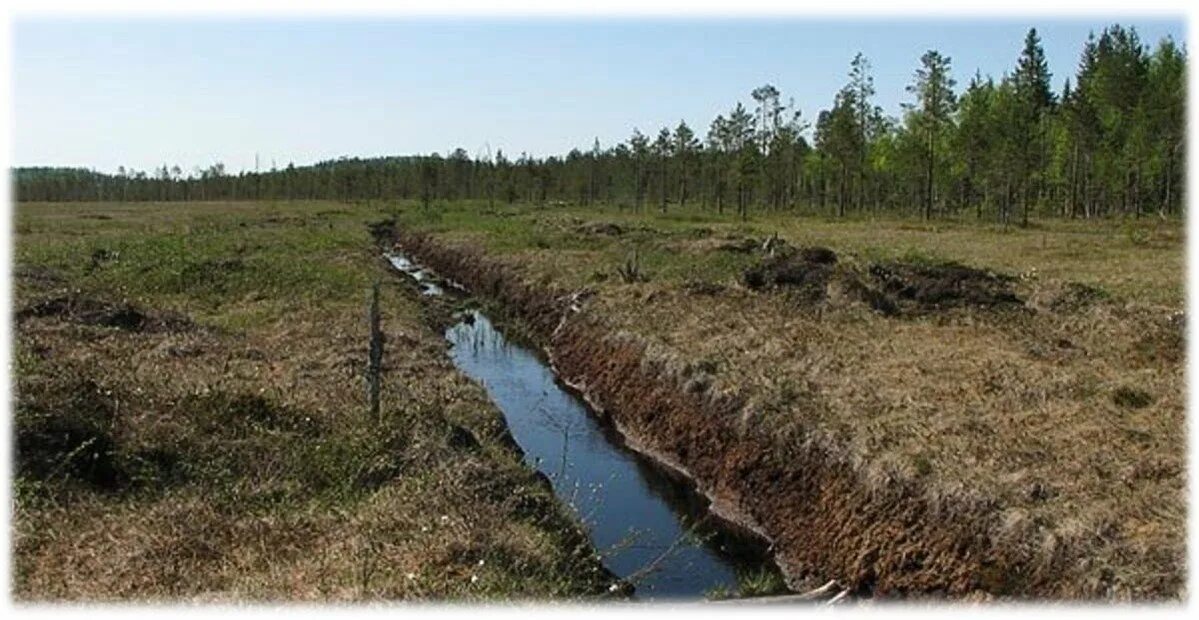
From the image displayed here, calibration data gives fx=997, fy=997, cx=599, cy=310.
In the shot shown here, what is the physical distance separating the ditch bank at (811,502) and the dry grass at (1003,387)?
14 cm

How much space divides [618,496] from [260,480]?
211 inches

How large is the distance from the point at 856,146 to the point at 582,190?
3300cm

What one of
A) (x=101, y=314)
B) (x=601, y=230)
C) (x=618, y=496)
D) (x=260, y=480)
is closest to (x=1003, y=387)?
(x=618, y=496)

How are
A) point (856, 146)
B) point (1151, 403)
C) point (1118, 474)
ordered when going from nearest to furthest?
point (1118, 474) → point (1151, 403) → point (856, 146)

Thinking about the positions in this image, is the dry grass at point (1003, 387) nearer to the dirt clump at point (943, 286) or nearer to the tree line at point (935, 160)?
the dirt clump at point (943, 286)

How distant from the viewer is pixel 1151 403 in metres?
11.8

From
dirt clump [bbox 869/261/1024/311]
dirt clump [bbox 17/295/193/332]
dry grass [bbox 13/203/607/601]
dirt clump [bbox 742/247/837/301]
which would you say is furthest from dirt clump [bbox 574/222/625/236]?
dry grass [bbox 13/203/607/601]

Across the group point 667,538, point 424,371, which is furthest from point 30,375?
point 667,538

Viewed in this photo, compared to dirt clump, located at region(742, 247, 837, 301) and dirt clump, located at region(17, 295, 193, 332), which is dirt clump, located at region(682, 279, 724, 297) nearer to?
dirt clump, located at region(742, 247, 837, 301)

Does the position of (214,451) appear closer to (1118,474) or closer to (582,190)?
(1118,474)

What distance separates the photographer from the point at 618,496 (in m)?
13.4

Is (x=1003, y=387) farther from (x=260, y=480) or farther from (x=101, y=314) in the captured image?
(x=101, y=314)

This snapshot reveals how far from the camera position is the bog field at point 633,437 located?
26.1 feet

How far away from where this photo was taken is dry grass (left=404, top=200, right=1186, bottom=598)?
29.0 ft
